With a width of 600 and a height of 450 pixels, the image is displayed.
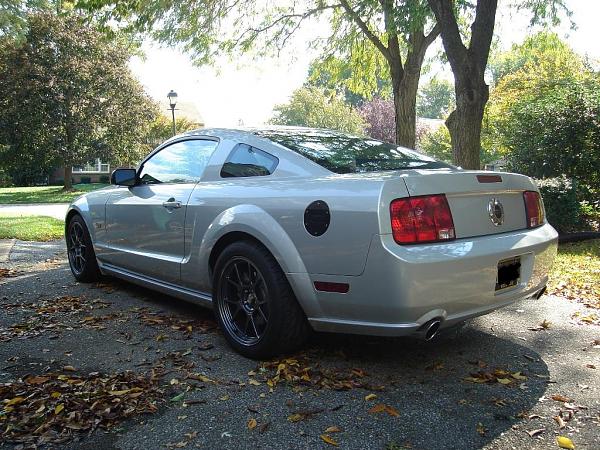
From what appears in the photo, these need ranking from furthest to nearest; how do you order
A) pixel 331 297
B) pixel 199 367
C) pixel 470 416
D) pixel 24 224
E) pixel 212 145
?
pixel 24 224 < pixel 212 145 < pixel 199 367 < pixel 331 297 < pixel 470 416

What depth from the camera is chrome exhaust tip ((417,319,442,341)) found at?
2.86m

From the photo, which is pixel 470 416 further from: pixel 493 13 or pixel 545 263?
pixel 493 13

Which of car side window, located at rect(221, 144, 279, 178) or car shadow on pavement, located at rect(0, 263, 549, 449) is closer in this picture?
car shadow on pavement, located at rect(0, 263, 549, 449)

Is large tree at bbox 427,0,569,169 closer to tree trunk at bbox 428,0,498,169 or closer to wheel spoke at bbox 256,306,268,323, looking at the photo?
tree trunk at bbox 428,0,498,169

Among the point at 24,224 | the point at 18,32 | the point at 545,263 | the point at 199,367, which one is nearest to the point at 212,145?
the point at 199,367

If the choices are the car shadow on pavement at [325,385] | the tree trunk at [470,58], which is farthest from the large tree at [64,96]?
the car shadow on pavement at [325,385]

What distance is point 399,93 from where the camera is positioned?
11.2 meters

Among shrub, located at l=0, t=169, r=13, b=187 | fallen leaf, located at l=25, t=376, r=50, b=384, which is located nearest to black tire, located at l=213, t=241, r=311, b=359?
fallen leaf, located at l=25, t=376, r=50, b=384

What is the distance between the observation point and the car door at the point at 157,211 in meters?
4.18

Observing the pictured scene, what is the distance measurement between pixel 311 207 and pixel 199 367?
1.23m

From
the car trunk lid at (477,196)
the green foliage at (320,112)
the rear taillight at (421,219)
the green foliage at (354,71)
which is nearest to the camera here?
the rear taillight at (421,219)

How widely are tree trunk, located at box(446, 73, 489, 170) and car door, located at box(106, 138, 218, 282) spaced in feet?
15.1

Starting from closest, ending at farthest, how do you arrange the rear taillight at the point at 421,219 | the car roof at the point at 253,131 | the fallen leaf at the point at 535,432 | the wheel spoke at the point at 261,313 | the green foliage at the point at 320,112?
the fallen leaf at the point at 535,432
the rear taillight at the point at 421,219
the wheel spoke at the point at 261,313
the car roof at the point at 253,131
the green foliage at the point at 320,112

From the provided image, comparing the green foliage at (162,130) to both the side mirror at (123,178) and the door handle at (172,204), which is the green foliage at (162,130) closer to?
the side mirror at (123,178)
